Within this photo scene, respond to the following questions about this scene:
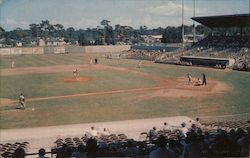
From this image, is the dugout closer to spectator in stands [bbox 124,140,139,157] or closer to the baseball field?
the baseball field

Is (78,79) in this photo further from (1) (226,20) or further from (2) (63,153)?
(2) (63,153)

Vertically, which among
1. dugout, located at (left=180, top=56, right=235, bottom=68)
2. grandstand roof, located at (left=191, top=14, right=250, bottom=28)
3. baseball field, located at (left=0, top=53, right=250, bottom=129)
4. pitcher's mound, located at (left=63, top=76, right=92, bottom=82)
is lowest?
baseball field, located at (left=0, top=53, right=250, bottom=129)

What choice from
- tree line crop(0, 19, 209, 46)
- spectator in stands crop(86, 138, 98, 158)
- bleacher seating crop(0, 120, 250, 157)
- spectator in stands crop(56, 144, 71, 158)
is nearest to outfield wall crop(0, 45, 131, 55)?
tree line crop(0, 19, 209, 46)

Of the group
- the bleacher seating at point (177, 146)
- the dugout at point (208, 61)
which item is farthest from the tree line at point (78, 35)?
the bleacher seating at point (177, 146)

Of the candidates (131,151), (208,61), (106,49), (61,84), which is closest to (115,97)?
(61,84)

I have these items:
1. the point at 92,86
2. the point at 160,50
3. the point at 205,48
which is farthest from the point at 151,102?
the point at 160,50

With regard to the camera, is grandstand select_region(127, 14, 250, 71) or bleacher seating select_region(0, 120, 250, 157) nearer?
bleacher seating select_region(0, 120, 250, 157)
